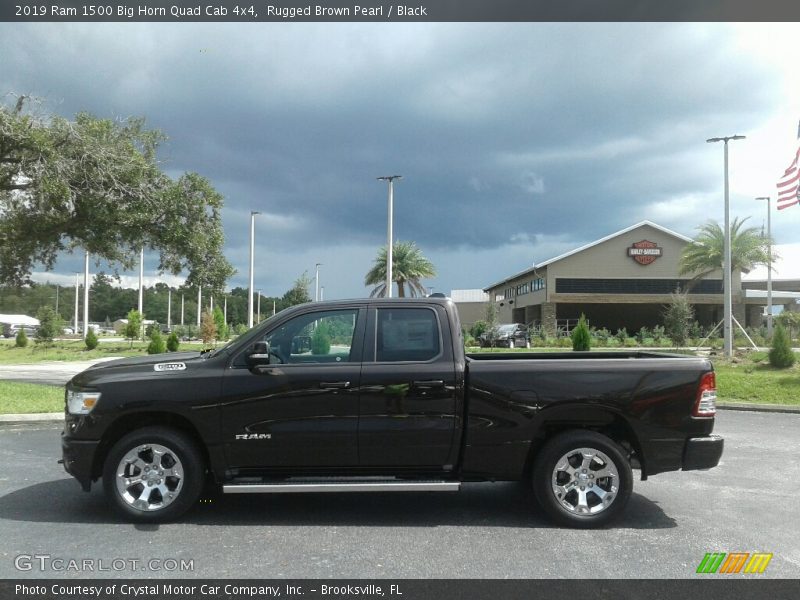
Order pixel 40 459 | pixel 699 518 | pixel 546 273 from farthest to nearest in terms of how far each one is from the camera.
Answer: pixel 546 273 → pixel 40 459 → pixel 699 518

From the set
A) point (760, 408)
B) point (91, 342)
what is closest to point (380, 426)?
point (760, 408)

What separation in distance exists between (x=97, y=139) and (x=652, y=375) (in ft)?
47.9

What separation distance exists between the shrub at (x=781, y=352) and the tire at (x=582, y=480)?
56.6 feet

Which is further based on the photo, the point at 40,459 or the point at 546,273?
the point at 546,273

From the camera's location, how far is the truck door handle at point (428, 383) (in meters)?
5.36

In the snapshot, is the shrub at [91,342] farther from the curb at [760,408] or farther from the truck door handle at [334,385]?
the truck door handle at [334,385]

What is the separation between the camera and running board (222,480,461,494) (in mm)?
5195

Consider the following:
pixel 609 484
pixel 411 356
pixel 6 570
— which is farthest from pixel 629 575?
pixel 6 570

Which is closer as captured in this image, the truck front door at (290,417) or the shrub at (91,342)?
the truck front door at (290,417)

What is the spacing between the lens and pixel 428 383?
5.36 metres

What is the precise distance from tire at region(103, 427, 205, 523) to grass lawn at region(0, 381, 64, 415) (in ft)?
24.5
